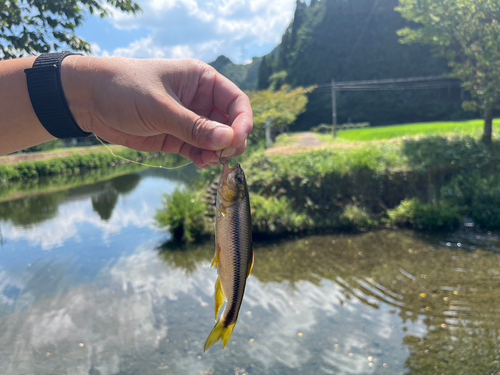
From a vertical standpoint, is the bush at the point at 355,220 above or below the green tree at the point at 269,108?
below

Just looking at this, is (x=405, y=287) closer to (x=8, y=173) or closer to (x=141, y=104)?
(x=141, y=104)

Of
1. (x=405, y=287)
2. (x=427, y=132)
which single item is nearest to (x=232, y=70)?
(x=427, y=132)

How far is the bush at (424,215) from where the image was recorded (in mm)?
10820

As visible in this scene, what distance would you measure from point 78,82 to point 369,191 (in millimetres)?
11101

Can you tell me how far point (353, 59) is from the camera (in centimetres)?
4784

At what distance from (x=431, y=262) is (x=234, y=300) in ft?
26.5

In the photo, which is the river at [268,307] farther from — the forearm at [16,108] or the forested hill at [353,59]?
the forested hill at [353,59]

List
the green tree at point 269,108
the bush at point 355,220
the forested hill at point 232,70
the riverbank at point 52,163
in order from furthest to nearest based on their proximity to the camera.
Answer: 1. the riverbank at point 52,163
2. the green tree at point 269,108
3. the forested hill at point 232,70
4. the bush at point 355,220

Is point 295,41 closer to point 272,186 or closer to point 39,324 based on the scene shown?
point 272,186

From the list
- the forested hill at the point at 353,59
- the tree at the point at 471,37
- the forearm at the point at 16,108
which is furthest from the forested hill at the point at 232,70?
the forested hill at the point at 353,59

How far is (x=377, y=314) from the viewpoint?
699cm

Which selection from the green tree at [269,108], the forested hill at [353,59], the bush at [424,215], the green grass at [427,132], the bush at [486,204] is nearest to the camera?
the bush at [486,204]

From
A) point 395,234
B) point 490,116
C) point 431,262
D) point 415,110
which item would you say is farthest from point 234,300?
point 415,110

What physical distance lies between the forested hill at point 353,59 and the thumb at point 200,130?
4268cm
